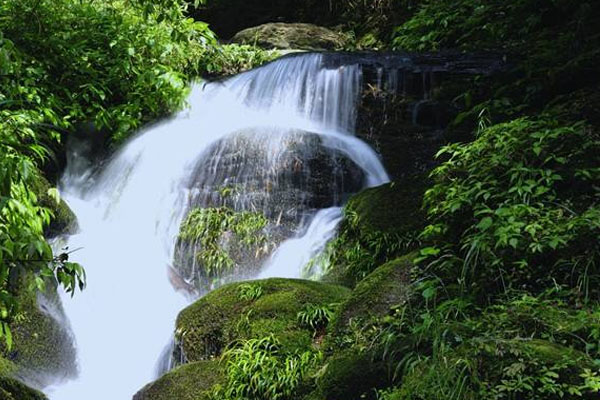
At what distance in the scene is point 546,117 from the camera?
474 cm

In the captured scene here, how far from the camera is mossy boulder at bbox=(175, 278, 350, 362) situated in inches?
168

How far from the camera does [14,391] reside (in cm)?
392

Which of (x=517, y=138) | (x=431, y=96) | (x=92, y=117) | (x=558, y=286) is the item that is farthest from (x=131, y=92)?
(x=558, y=286)

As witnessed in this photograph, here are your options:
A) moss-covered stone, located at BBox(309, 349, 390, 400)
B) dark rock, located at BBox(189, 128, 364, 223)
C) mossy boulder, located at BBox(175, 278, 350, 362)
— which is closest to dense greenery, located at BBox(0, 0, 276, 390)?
dark rock, located at BBox(189, 128, 364, 223)

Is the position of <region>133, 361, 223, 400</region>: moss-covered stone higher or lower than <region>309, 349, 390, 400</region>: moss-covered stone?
lower

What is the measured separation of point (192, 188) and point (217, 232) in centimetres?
100

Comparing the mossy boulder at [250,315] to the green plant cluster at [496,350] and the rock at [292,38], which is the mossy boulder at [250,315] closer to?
the green plant cluster at [496,350]

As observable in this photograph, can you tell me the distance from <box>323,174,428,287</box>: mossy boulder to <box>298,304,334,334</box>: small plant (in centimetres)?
91

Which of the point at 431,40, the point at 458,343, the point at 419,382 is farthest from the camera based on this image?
the point at 431,40

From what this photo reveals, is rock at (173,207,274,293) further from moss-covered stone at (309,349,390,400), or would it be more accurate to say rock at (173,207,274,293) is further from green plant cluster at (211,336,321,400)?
moss-covered stone at (309,349,390,400)

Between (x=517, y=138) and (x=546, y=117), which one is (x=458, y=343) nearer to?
(x=517, y=138)

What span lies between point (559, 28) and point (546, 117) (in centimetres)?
387

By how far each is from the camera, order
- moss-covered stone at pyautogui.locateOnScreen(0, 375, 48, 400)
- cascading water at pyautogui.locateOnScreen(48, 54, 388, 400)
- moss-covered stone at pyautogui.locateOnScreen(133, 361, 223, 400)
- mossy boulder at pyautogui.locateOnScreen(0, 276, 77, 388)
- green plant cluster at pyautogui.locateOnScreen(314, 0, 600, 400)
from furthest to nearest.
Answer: cascading water at pyautogui.locateOnScreen(48, 54, 388, 400) < mossy boulder at pyautogui.locateOnScreen(0, 276, 77, 388) < moss-covered stone at pyautogui.locateOnScreen(133, 361, 223, 400) < moss-covered stone at pyautogui.locateOnScreen(0, 375, 48, 400) < green plant cluster at pyautogui.locateOnScreen(314, 0, 600, 400)

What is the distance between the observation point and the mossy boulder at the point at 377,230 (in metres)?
5.12
